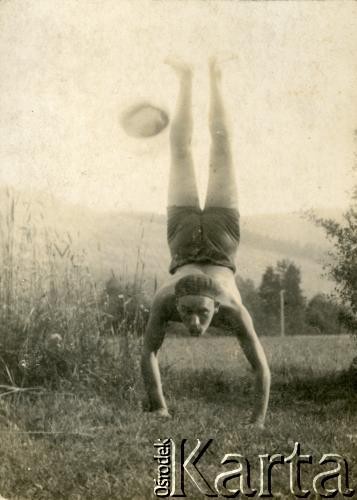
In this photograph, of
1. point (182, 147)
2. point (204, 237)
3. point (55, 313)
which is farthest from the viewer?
point (55, 313)

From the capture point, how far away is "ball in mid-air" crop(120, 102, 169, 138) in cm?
388

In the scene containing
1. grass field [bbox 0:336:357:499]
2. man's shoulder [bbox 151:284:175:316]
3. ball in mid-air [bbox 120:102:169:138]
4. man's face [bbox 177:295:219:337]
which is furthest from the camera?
ball in mid-air [bbox 120:102:169:138]

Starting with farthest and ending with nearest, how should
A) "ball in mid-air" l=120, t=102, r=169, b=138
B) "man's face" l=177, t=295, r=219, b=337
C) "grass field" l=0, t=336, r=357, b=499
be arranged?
"ball in mid-air" l=120, t=102, r=169, b=138 < "man's face" l=177, t=295, r=219, b=337 < "grass field" l=0, t=336, r=357, b=499

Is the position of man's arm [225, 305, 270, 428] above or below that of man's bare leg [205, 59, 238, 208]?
below

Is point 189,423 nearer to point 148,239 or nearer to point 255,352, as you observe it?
point 255,352

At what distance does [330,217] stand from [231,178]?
1.96ft

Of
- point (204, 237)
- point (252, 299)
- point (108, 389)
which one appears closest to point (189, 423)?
point (108, 389)

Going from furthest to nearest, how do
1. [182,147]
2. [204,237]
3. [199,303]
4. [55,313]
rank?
[55,313] < [182,147] < [204,237] < [199,303]

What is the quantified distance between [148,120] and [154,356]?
1378mm

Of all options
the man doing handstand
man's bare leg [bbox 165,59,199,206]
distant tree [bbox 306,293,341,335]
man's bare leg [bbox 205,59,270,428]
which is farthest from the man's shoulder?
distant tree [bbox 306,293,341,335]

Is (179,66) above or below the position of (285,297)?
above

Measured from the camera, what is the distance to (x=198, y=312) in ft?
11.9

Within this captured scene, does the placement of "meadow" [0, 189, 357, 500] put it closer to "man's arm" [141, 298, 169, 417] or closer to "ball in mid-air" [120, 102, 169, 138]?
"man's arm" [141, 298, 169, 417]

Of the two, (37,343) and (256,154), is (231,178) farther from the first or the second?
(37,343)
